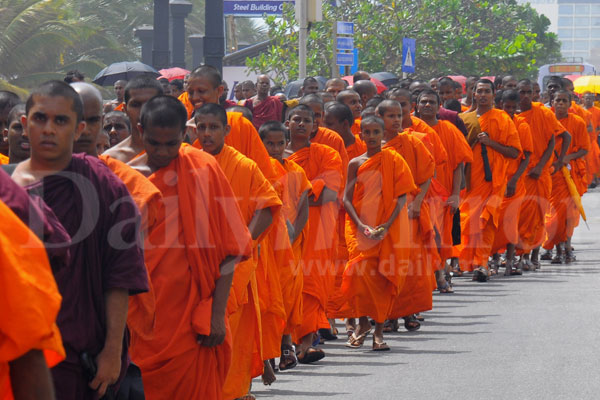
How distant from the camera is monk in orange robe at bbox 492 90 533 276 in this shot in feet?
48.0

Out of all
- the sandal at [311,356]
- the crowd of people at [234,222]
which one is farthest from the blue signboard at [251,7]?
the sandal at [311,356]

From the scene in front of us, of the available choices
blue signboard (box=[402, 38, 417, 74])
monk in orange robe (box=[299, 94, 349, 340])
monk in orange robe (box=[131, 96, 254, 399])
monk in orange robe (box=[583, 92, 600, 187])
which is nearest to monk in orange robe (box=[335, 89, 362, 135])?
monk in orange robe (box=[299, 94, 349, 340])

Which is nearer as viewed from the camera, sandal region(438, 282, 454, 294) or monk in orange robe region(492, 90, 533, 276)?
sandal region(438, 282, 454, 294)

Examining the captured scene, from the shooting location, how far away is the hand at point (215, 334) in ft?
19.4

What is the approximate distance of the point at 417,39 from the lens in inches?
1515

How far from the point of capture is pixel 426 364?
29.1ft

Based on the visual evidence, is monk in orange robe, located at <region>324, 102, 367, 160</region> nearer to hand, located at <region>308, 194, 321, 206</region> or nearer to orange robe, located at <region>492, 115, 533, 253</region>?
hand, located at <region>308, 194, 321, 206</region>

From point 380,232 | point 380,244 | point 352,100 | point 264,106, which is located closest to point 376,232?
point 380,232

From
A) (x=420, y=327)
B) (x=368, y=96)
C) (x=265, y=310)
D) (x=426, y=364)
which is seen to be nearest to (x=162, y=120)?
(x=265, y=310)

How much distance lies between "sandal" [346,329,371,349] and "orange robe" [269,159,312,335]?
2.68 feet

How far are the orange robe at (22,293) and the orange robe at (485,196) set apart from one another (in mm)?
11474

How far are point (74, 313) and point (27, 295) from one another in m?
1.62

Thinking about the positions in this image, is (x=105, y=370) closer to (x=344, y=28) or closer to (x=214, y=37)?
(x=214, y=37)

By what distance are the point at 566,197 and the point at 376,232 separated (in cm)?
675
